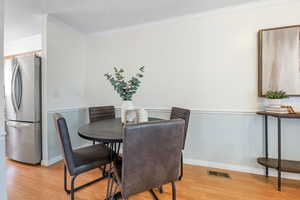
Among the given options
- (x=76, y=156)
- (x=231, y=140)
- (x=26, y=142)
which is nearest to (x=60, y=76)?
(x=26, y=142)

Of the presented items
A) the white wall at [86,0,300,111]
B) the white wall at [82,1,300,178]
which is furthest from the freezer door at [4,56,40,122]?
the white wall at [82,1,300,178]

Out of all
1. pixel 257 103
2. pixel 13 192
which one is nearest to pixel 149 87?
pixel 257 103

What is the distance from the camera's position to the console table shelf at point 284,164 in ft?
5.86

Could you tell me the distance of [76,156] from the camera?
159cm

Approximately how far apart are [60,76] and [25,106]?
698mm

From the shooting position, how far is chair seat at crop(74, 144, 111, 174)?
1.47 meters

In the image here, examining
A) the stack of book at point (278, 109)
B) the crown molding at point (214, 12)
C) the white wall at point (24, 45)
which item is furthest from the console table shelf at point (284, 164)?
the white wall at point (24, 45)

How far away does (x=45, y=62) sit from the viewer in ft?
8.20

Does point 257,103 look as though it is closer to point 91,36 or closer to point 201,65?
point 201,65

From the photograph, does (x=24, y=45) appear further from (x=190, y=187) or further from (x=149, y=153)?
(x=190, y=187)

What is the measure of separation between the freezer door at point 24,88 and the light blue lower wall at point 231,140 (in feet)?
0.99

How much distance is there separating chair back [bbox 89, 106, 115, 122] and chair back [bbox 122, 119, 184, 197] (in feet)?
4.51

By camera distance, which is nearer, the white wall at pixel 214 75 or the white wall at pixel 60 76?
the white wall at pixel 214 75

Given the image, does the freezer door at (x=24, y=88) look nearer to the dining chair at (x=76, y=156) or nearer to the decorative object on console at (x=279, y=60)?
the dining chair at (x=76, y=156)
